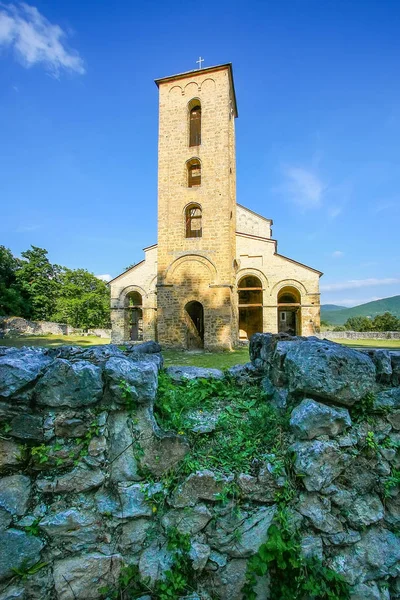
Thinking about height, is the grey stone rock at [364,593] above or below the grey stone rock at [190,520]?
below

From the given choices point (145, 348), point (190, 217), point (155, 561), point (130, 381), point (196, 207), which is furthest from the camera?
point (190, 217)

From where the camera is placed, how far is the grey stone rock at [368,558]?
7.32 ft

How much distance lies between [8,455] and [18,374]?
0.62 m

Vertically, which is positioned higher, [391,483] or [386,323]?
[386,323]

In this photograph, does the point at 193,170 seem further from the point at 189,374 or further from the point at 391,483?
the point at 391,483

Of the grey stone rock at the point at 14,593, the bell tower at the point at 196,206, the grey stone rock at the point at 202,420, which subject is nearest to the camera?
the grey stone rock at the point at 14,593

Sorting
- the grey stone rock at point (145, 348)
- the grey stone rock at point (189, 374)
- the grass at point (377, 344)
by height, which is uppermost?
the grey stone rock at point (145, 348)

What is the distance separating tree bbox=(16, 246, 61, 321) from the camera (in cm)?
3262

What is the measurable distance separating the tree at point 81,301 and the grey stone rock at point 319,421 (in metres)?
33.6

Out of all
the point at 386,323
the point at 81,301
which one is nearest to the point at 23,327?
the point at 81,301

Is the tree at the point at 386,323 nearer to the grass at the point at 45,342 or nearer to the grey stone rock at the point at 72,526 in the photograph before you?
the grass at the point at 45,342

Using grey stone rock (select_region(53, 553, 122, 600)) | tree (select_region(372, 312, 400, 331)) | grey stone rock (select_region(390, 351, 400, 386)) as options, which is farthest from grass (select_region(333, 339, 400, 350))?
tree (select_region(372, 312, 400, 331))

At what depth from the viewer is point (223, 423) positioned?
2.73m

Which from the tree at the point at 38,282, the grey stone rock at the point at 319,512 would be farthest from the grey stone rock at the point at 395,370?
the tree at the point at 38,282
